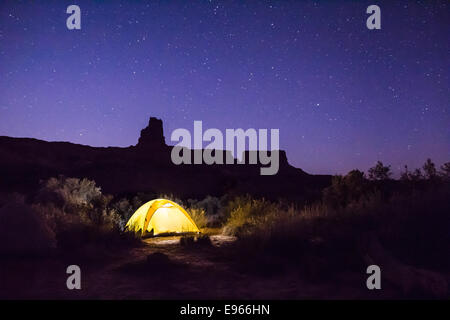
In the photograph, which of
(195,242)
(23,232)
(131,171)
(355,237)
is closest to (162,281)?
(195,242)

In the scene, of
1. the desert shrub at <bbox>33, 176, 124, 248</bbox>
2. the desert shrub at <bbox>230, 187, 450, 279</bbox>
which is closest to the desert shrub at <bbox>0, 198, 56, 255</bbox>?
the desert shrub at <bbox>33, 176, 124, 248</bbox>

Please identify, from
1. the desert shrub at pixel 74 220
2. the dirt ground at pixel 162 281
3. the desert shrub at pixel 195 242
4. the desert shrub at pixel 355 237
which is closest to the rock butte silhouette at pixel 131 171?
the desert shrub at pixel 74 220

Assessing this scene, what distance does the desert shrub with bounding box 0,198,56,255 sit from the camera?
7.30 m

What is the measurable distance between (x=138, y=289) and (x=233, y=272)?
196cm

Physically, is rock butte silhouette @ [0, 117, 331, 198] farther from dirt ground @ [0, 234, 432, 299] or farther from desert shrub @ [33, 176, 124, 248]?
dirt ground @ [0, 234, 432, 299]

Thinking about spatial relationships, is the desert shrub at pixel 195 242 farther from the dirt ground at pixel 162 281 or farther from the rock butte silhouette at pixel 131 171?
the rock butte silhouette at pixel 131 171

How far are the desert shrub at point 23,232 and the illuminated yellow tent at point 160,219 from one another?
392cm

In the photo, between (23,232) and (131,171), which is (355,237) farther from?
(131,171)

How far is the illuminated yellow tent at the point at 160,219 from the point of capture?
11627mm

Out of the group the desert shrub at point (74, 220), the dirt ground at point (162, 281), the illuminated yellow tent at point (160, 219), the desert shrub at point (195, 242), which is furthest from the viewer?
the illuminated yellow tent at point (160, 219)

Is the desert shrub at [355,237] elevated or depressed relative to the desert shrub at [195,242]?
elevated

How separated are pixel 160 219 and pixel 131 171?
117ft

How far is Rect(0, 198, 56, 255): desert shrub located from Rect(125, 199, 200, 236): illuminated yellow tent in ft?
12.9
